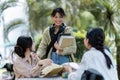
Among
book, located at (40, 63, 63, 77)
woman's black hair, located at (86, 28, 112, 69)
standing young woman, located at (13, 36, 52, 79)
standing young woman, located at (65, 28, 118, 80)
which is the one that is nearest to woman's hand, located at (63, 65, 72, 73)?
book, located at (40, 63, 63, 77)

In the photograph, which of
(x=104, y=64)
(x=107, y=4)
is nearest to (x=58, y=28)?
(x=104, y=64)

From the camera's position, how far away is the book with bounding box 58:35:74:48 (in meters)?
4.19

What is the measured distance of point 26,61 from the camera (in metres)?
3.96

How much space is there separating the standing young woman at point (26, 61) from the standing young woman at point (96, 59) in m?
0.67

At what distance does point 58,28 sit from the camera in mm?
4551

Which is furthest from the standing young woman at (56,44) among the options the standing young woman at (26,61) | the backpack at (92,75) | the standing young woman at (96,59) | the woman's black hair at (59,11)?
the backpack at (92,75)

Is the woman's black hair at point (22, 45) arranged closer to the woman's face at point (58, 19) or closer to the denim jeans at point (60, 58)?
the denim jeans at point (60, 58)

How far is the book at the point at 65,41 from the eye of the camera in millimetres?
4191

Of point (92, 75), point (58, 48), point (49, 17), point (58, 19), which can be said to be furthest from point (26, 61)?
point (49, 17)

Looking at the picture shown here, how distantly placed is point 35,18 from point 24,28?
99 centimetres

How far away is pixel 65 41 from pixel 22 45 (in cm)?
56

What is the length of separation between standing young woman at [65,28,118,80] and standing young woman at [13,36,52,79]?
668mm

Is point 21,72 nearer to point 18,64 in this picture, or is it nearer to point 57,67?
point 18,64

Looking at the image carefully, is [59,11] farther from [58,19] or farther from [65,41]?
[65,41]
